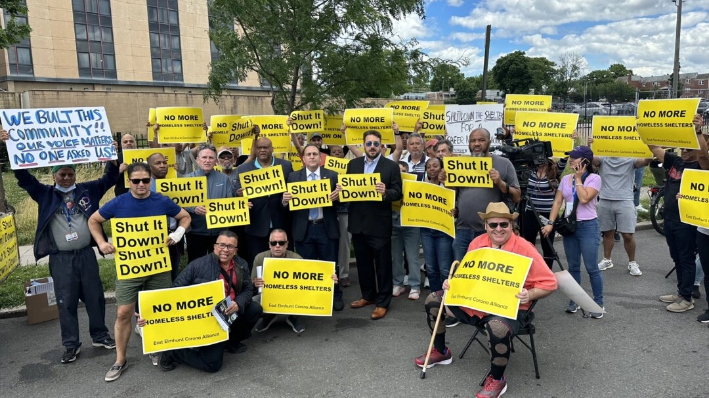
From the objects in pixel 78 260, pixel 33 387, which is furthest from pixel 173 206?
pixel 33 387

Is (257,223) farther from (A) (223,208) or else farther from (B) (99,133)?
(B) (99,133)

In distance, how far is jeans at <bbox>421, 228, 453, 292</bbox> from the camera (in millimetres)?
6148

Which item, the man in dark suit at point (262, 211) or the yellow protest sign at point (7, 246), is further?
the man in dark suit at point (262, 211)

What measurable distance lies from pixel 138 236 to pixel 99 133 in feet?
4.73

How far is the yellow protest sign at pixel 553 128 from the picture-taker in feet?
25.7

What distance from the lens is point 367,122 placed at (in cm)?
730

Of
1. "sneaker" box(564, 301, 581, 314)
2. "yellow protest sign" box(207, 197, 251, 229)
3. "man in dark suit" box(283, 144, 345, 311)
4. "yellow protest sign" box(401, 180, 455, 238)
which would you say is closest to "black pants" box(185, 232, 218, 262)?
"yellow protest sign" box(207, 197, 251, 229)

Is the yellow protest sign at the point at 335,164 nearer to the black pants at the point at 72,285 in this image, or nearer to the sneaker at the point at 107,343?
the black pants at the point at 72,285

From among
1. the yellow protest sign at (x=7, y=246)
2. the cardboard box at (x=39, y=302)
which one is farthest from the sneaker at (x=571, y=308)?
the yellow protest sign at (x=7, y=246)

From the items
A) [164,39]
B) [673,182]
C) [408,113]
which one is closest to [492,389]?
[673,182]

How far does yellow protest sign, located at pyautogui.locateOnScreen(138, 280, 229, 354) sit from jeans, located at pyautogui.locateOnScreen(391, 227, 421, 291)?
8.79 ft

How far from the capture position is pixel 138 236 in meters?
4.89

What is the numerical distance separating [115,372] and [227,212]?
6.77 ft

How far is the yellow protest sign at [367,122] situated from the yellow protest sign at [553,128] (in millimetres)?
2364
